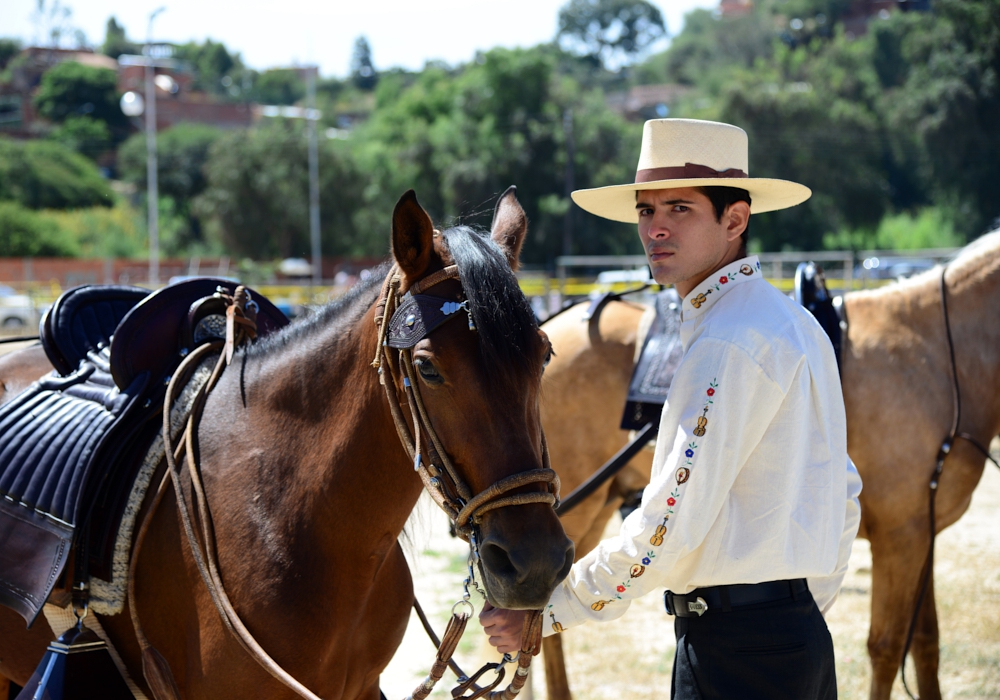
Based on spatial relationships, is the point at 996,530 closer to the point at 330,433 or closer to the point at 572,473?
the point at 572,473

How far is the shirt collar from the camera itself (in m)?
1.84

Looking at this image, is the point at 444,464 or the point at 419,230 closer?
the point at 444,464

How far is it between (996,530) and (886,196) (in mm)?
35880

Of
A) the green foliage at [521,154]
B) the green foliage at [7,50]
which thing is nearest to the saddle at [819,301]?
the green foliage at [521,154]

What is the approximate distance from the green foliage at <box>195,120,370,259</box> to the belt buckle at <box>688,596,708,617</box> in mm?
40369

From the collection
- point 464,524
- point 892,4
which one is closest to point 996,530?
point 464,524

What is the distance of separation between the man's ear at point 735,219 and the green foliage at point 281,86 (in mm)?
111149

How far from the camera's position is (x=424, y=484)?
1.79m

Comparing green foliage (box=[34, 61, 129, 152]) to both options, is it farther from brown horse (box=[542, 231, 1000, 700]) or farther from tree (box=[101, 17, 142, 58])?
brown horse (box=[542, 231, 1000, 700])

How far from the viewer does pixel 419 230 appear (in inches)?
71.4

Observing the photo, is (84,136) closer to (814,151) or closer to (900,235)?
(814,151)

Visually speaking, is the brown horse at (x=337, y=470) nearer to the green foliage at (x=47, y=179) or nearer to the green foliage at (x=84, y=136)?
the green foliage at (x=47, y=179)

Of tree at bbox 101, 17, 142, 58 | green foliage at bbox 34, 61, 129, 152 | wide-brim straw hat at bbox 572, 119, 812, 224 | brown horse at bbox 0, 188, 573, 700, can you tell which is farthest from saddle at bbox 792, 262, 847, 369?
tree at bbox 101, 17, 142, 58

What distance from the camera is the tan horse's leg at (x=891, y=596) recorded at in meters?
3.46
